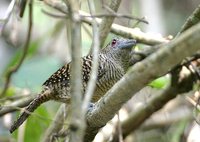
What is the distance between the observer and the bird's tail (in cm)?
322

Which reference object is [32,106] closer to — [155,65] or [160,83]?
[160,83]

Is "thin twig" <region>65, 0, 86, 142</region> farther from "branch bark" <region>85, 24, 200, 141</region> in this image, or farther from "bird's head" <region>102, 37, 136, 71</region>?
"bird's head" <region>102, 37, 136, 71</region>

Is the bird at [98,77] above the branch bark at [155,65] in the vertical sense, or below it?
above

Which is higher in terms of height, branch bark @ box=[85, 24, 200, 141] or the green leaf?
the green leaf

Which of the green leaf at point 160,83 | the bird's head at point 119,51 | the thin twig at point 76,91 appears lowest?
the thin twig at point 76,91

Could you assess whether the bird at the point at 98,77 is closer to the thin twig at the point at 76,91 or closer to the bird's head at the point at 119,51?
the bird's head at the point at 119,51

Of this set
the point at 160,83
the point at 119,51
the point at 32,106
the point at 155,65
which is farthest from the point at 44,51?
the point at 155,65

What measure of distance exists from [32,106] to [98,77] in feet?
1.48

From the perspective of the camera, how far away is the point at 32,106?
331cm

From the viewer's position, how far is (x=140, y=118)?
3600mm

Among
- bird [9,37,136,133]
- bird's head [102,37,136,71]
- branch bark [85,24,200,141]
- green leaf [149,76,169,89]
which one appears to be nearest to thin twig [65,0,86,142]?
branch bark [85,24,200,141]

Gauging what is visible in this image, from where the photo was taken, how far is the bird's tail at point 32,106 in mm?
3217

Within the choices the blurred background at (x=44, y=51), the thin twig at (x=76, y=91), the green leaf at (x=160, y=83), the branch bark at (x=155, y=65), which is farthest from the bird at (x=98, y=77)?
the thin twig at (x=76, y=91)

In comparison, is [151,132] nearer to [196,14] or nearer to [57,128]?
[57,128]
